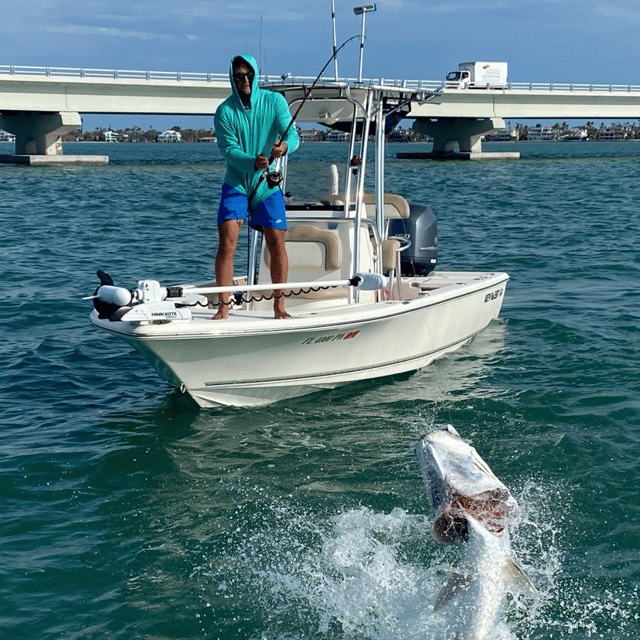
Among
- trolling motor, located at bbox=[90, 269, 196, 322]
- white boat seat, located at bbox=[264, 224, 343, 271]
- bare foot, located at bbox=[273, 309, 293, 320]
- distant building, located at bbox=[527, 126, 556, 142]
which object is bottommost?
bare foot, located at bbox=[273, 309, 293, 320]

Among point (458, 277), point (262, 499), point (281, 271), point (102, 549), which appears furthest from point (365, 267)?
point (102, 549)

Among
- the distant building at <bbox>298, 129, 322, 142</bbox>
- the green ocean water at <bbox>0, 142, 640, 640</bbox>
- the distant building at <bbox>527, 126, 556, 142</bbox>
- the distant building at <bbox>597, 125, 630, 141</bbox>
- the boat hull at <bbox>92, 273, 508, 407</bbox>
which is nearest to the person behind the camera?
the green ocean water at <bbox>0, 142, 640, 640</bbox>

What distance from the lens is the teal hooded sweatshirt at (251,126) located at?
26.4ft

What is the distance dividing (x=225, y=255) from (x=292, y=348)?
1016 millimetres

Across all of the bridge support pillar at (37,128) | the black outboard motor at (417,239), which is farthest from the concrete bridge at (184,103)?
the black outboard motor at (417,239)

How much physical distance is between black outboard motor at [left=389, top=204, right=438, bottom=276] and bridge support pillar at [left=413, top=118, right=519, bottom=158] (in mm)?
51830

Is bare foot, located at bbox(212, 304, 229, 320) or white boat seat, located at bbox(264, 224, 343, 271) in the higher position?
white boat seat, located at bbox(264, 224, 343, 271)

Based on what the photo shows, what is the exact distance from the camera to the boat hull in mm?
7738

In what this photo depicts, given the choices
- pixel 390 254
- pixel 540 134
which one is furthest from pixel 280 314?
pixel 540 134

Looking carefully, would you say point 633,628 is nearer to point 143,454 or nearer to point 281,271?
point 143,454

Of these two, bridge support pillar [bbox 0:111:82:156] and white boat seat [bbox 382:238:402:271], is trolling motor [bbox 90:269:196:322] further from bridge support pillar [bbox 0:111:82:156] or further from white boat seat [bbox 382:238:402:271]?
bridge support pillar [bbox 0:111:82:156]

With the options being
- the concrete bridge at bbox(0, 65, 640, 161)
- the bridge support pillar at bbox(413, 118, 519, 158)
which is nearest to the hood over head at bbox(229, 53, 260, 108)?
the concrete bridge at bbox(0, 65, 640, 161)

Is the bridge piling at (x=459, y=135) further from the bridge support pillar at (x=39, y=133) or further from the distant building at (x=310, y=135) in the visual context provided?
the distant building at (x=310, y=135)

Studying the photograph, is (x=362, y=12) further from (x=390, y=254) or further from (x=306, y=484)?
(x=306, y=484)
